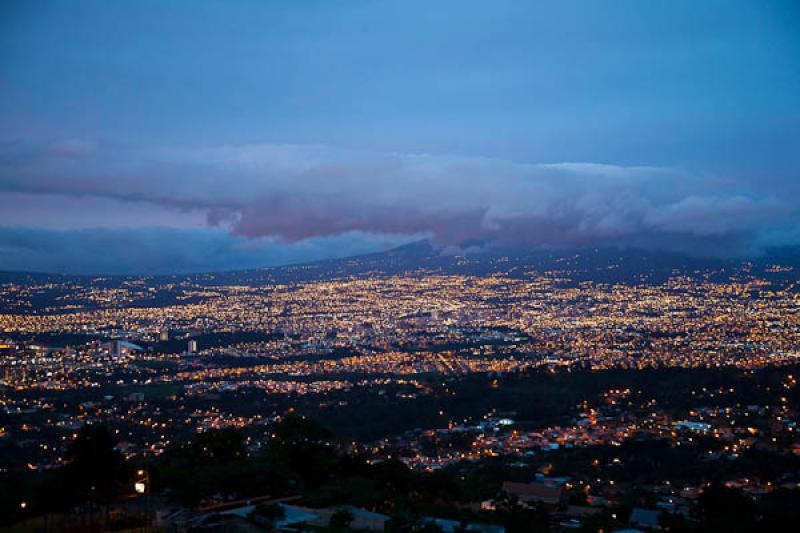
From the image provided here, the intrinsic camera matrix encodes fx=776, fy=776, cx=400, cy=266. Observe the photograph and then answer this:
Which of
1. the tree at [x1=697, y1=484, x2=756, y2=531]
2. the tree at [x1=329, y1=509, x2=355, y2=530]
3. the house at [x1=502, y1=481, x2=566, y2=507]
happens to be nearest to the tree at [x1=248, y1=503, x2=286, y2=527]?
the tree at [x1=329, y1=509, x2=355, y2=530]

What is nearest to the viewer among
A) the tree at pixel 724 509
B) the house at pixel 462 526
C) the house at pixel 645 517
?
the house at pixel 462 526

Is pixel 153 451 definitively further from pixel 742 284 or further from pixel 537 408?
pixel 742 284

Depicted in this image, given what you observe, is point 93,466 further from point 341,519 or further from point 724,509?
point 724,509

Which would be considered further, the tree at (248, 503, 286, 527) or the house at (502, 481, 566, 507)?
the house at (502, 481, 566, 507)

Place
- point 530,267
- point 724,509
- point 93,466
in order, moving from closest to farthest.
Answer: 1. point 93,466
2. point 724,509
3. point 530,267

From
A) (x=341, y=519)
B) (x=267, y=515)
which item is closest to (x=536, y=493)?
(x=341, y=519)

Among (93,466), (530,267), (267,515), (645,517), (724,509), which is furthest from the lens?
(530,267)

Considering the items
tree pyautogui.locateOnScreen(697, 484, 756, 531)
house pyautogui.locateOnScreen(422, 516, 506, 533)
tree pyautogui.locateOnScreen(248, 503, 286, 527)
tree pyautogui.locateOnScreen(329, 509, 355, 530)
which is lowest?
tree pyautogui.locateOnScreen(697, 484, 756, 531)

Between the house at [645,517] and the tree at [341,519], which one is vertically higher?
the tree at [341,519]

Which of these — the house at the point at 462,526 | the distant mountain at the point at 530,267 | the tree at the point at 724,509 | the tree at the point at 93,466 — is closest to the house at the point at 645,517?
the tree at the point at 724,509

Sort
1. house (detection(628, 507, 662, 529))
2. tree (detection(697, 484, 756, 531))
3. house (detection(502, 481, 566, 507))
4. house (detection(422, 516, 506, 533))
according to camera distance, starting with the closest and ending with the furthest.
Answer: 1. house (detection(422, 516, 506, 533))
2. tree (detection(697, 484, 756, 531))
3. house (detection(628, 507, 662, 529))
4. house (detection(502, 481, 566, 507))

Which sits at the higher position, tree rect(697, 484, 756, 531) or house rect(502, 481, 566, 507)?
tree rect(697, 484, 756, 531)

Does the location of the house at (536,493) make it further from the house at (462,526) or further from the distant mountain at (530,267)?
the distant mountain at (530,267)

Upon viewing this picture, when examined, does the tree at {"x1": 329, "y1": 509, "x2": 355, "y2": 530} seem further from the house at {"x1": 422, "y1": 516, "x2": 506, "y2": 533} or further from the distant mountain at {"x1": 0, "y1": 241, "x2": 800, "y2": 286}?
the distant mountain at {"x1": 0, "y1": 241, "x2": 800, "y2": 286}
